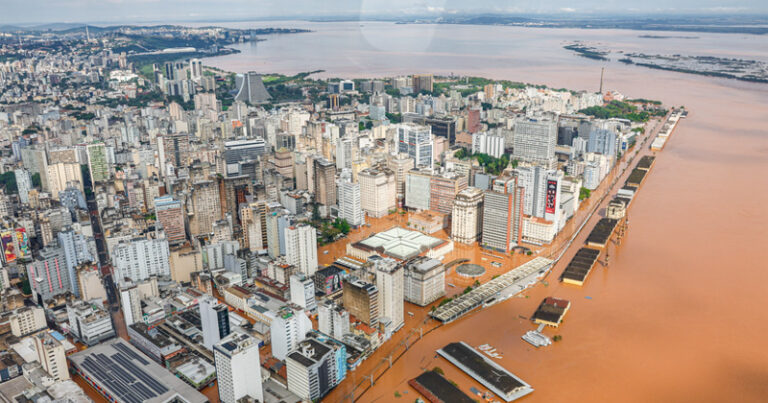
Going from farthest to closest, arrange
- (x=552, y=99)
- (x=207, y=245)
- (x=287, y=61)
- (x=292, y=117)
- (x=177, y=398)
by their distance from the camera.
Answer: (x=287, y=61), (x=552, y=99), (x=292, y=117), (x=207, y=245), (x=177, y=398)

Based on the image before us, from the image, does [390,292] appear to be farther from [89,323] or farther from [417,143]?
[417,143]

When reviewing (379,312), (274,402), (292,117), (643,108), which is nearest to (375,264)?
(379,312)

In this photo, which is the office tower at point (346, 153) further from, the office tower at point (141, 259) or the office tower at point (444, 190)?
the office tower at point (141, 259)

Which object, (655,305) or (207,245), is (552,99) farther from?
(207,245)

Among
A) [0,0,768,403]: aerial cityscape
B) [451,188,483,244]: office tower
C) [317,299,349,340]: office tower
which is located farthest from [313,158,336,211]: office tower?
[317,299,349,340]: office tower

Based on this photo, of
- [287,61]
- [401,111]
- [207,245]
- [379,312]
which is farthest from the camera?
[287,61]

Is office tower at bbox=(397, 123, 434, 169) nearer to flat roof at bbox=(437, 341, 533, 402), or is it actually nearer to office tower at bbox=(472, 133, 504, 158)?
office tower at bbox=(472, 133, 504, 158)
